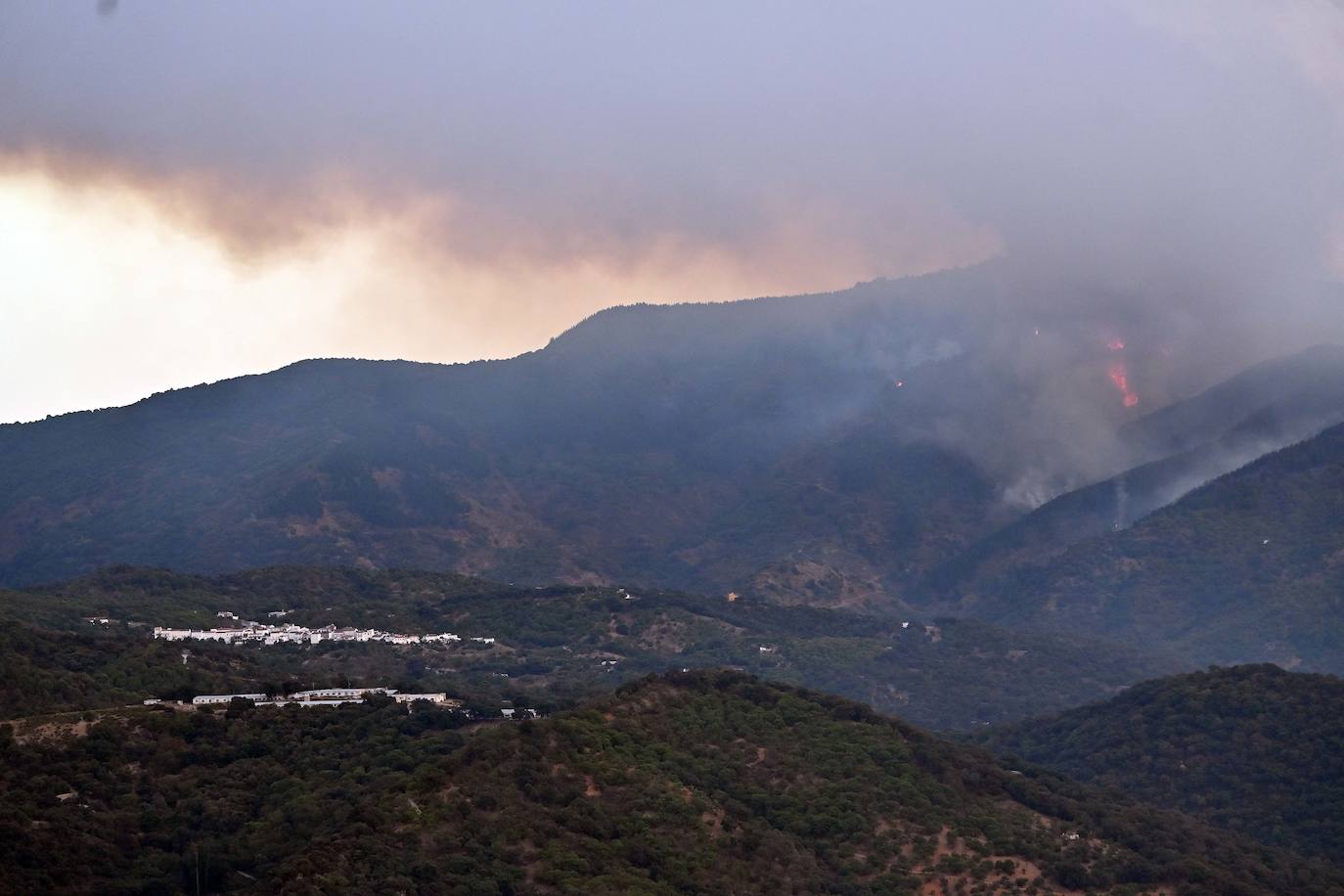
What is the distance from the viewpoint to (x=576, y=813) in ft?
281

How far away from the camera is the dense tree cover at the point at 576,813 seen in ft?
254

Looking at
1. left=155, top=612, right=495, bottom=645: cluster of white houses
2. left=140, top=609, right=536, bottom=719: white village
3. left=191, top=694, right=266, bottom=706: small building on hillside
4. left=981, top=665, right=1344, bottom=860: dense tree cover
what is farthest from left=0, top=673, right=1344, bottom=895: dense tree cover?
left=155, top=612, right=495, bottom=645: cluster of white houses

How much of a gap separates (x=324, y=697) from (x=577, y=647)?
235 feet

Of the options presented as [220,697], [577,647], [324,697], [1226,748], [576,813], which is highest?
[220,697]

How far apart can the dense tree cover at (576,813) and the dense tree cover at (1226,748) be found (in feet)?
37.1

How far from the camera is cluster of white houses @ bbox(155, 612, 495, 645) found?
149125 mm

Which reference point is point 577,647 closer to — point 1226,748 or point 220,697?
point 1226,748

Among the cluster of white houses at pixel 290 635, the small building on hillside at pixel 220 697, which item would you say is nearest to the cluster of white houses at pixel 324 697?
the small building on hillside at pixel 220 697

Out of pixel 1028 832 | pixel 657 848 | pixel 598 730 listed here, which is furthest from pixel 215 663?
pixel 1028 832

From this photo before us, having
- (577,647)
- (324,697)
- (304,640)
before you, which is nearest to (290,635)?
(304,640)

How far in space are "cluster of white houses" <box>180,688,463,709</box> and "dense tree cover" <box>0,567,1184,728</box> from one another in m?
29.4

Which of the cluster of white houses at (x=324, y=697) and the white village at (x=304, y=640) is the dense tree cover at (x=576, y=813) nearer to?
the cluster of white houses at (x=324, y=697)

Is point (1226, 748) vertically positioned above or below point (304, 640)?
below

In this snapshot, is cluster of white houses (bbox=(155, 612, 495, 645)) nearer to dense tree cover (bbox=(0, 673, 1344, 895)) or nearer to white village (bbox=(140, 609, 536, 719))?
white village (bbox=(140, 609, 536, 719))
